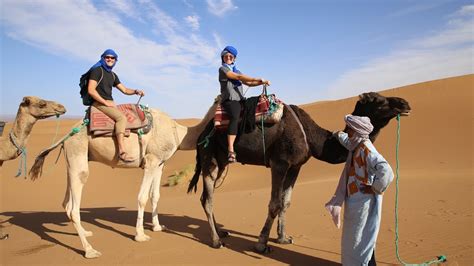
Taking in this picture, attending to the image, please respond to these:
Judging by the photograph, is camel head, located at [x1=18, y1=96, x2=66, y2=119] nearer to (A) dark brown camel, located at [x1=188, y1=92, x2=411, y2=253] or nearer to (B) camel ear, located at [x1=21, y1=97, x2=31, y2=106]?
(B) camel ear, located at [x1=21, y1=97, x2=31, y2=106]

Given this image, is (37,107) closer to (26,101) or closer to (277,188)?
(26,101)

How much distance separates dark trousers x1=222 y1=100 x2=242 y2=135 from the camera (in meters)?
5.36

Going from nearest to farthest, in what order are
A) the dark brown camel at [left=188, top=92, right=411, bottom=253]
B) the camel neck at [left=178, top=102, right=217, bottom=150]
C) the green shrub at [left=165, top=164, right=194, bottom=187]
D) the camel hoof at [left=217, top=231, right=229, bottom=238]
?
the dark brown camel at [left=188, top=92, right=411, bottom=253]
the camel hoof at [left=217, top=231, right=229, bottom=238]
the camel neck at [left=178, top=102, right=217, bottom=150]
the green shrub at [left=165, top=164, right=194, bottom=187]

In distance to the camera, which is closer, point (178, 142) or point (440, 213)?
point (178, 142)

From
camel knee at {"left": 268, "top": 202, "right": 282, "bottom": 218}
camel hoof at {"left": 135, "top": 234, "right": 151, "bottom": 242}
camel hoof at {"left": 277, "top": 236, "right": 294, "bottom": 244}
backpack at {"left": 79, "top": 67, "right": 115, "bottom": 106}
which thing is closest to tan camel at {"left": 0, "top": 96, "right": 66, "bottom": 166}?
backpack at {"left": 79, "top": 67, "right": 115, "bottom": 106}

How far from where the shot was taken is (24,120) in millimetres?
5660

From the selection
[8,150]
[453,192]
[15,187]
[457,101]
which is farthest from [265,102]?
[457,101]

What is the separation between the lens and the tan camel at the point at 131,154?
5262mm

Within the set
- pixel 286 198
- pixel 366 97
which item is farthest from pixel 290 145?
pixel 366 97

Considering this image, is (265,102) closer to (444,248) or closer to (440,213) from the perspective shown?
(444,248)

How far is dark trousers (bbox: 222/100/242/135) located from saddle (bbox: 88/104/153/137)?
164cm

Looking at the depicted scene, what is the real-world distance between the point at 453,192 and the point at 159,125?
8.14 m

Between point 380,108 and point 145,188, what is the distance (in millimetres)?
4219

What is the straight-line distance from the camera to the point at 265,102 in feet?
17.8
